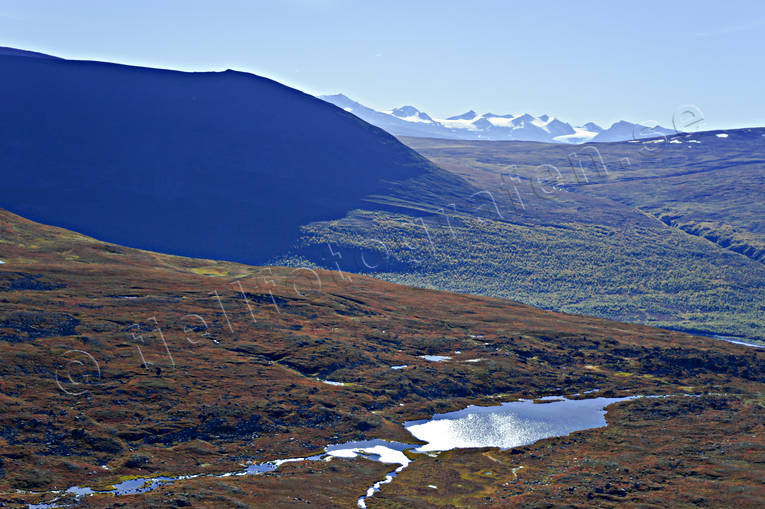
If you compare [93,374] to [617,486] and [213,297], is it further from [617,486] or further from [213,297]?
[617,486]

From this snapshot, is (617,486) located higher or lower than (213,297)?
lower

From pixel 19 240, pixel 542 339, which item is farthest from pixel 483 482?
pixel 19 240

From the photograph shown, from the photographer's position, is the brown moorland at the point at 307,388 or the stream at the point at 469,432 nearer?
the brown moorland at the point at 307,388

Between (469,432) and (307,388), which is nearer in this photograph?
(469,432)

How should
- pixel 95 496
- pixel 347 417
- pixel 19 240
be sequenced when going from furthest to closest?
pixel 19 240 → pixel 347 417 → pixel 95 496

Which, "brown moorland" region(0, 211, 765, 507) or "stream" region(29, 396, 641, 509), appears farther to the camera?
"stream" region(29, 396, 641, 509)

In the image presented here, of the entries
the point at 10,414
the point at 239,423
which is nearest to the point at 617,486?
the point at 239,423

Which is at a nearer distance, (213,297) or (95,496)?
(95,496)

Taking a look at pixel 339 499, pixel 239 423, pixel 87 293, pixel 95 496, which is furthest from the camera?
pixel 87 293

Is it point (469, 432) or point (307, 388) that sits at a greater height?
point (307, 388)

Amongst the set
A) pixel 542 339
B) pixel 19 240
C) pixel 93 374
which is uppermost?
pixel 19 240
